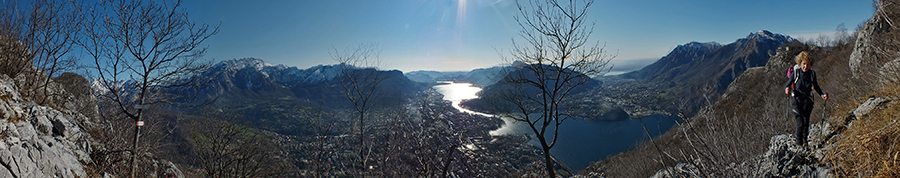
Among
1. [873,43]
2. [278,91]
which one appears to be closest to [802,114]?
[873,43]

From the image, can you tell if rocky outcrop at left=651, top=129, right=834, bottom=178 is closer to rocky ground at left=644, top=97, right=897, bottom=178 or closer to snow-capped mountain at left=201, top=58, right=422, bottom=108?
rocky ground at left=644, top=97, right=897, bottom=178

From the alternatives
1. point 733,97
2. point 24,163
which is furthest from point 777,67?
point 24,163

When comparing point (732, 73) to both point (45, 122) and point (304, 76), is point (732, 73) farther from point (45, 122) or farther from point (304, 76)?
point (304, 76)

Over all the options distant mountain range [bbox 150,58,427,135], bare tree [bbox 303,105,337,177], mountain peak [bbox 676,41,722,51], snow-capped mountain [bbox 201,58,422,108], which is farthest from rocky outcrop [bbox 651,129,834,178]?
mountain peak [bbox 676,41,722,51]

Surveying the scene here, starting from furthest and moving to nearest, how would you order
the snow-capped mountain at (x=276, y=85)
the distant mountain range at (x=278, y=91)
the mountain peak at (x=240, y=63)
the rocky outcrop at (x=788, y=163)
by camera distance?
1. the mountain peak at (x=240, y=63)
2. the snow-capped mountain at (x=276, y=85)
3. the distant mountain range at (x=278, y=91)
4. the rocky outcrop at (x=788, y=163)

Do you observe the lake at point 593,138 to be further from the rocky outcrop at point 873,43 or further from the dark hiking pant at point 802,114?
the dark hiking pant at point 802,114

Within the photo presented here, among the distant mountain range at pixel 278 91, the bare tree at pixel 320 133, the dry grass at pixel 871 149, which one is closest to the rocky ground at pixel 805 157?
the dry grass at pixel 871 149
